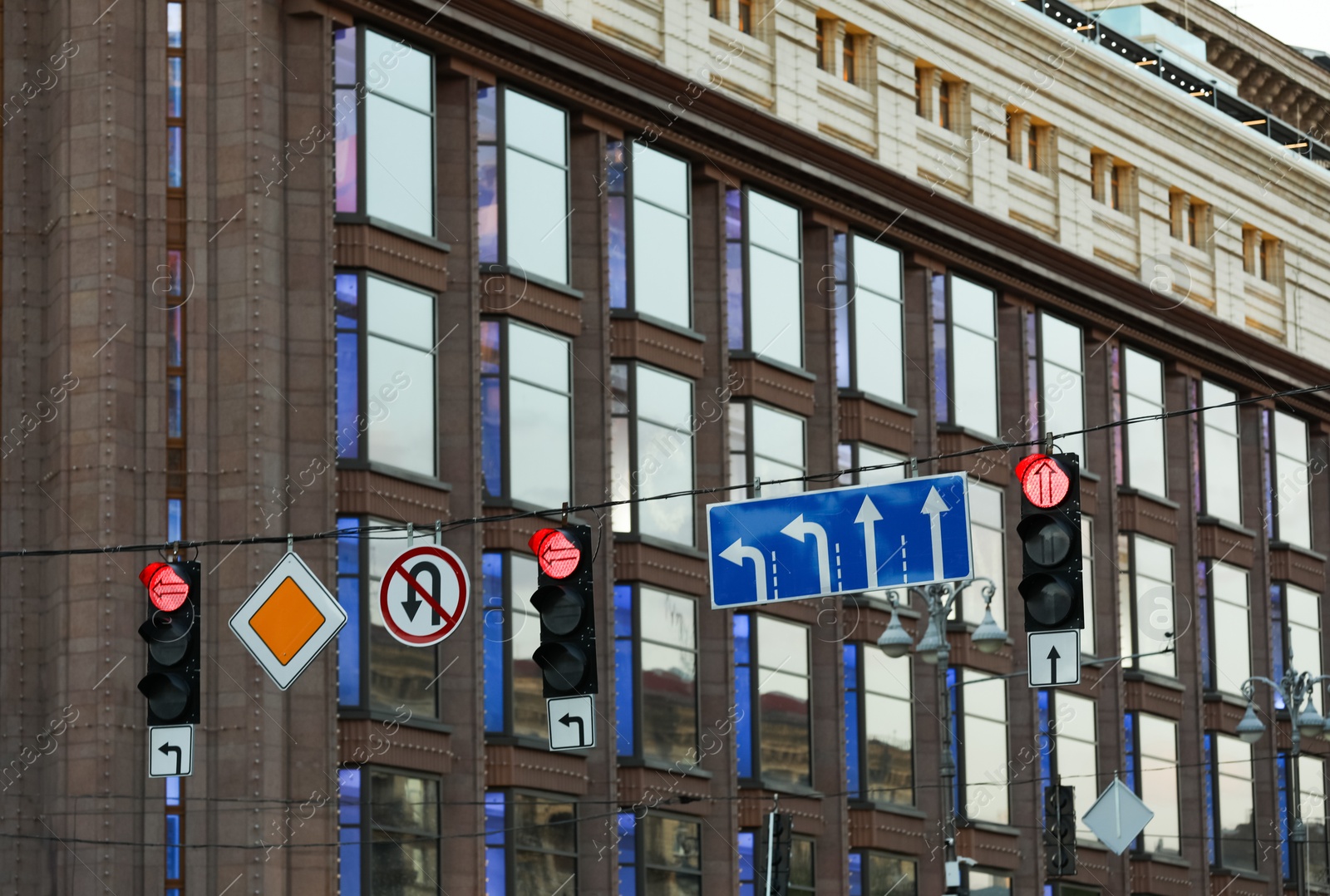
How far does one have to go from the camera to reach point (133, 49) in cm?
4303

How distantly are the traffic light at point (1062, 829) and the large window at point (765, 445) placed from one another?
1269 cm

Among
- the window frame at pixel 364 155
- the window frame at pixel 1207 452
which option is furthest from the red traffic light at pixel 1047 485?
the window frame at pixel 1207 452

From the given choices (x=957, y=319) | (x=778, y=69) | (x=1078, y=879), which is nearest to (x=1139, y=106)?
(x=957, y=319)

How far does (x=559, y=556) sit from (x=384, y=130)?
24.4m

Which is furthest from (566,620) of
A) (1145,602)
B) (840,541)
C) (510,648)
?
(1145,602)

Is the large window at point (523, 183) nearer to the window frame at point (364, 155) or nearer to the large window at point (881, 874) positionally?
the window frame at point (364, 155)

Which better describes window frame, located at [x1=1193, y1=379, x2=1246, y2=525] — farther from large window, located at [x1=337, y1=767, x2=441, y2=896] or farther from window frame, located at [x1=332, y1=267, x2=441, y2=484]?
large window, located at [x1=337, y1=767, x2=441, y2=896]

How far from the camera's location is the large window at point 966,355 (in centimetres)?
5838

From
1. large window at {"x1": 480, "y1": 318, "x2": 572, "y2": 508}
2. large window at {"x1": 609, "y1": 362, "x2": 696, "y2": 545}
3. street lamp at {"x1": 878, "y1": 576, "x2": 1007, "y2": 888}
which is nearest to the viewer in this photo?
street lamp at {"x1": 878, "y1": 576, "x2": 1007, "y2": 888}

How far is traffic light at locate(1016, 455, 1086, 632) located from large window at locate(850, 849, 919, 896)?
3337cm

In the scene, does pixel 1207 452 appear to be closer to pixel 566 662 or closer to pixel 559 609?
pixel 559 609

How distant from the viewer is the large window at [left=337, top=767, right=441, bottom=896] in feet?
139

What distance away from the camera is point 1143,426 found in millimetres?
64188

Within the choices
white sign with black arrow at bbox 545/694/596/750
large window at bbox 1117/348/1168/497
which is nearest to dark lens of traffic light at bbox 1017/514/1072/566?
white sign with black arrow at bbox 545/694/596/750
